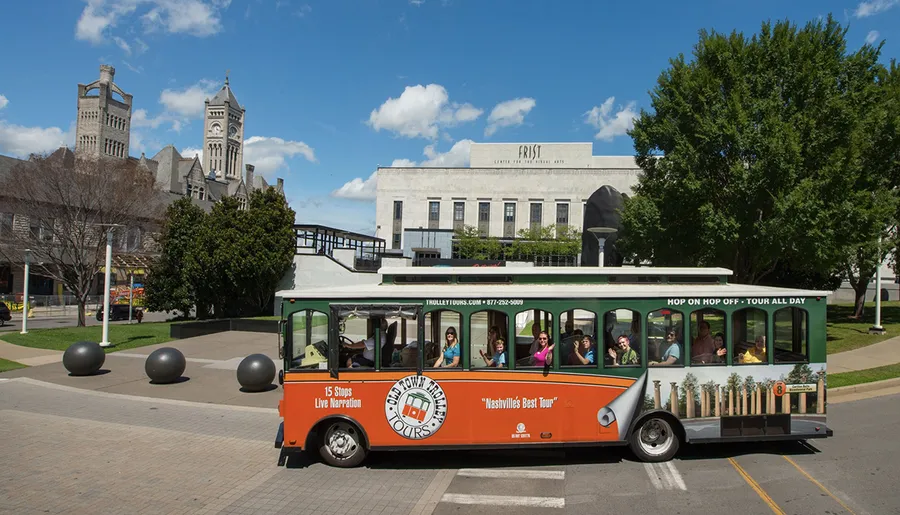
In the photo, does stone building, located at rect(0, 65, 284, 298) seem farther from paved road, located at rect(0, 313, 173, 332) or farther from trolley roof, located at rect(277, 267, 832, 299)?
trolley roof, located at rect(277, 267, 832, 299)

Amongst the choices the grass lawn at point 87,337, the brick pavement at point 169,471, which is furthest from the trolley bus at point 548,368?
the grass lawn at point 87,337

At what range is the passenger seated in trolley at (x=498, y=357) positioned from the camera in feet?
26.3

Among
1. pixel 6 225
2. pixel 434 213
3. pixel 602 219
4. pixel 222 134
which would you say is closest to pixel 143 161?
pixel 434 213

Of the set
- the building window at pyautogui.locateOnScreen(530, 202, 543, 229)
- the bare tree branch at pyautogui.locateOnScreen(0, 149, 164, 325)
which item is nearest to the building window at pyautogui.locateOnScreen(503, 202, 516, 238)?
the building window at pyautogui.locateOnScreen(530, 202, 543, 229)

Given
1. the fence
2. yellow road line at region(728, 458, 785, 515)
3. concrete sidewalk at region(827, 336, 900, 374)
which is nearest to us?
yellow road line at region(728, 458, 785, 515)

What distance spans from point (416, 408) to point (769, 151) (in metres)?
14.7

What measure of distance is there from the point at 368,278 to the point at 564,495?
83.9ft

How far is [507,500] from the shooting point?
6.84 metres

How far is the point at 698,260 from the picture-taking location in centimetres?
2205

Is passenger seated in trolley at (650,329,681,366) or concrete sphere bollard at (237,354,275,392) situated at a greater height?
passenger seated in trolley at (650,329,681,366)

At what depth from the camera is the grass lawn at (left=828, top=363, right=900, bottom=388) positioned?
42.1 ft

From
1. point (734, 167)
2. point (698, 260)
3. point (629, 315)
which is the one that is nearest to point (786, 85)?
point (734, 167)

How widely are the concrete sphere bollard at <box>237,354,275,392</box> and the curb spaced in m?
12.1

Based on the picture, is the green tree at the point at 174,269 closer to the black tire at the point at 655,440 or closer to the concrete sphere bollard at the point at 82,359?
the concrete sphere bollard at the point at 82,359
